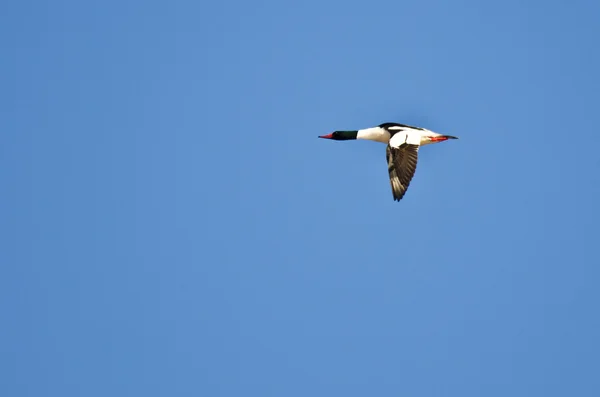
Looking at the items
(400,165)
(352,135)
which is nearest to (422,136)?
(400,165)

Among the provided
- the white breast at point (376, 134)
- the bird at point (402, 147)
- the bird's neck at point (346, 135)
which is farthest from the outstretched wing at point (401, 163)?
the bird's neck at point (346, 135)

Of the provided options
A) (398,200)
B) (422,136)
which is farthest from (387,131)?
(398,200)

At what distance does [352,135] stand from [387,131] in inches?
75.6

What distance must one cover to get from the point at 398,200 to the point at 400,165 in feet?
2.84

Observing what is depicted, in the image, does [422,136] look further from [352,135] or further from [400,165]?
[352,135]

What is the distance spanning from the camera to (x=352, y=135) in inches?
1210

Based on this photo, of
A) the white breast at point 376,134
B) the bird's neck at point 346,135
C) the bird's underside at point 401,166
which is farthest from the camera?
the bird's neck at point 346,135

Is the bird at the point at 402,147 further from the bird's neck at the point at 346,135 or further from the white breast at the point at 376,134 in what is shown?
the bird's neck at the point at 346,135

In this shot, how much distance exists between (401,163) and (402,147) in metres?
0.60

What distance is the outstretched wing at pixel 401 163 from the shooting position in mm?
25812

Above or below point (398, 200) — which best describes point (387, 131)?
above

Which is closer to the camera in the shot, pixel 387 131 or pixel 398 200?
pixel 398 200

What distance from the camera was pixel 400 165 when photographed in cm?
2614

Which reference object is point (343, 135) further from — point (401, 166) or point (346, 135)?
point (401, 166)
